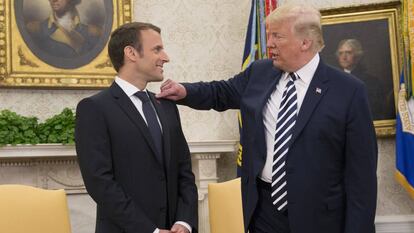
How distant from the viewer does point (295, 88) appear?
2.62m

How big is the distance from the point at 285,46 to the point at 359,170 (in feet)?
2.07

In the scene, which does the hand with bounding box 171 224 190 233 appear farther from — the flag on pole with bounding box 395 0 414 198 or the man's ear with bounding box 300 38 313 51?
the flag on pole with bounding box 395 0 414 198

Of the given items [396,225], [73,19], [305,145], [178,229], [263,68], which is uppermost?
[73,19]

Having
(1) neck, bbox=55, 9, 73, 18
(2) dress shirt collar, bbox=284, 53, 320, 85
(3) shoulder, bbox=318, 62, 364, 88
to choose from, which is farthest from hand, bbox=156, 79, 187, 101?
(1) neck, bbox=55, 9, 73, 18

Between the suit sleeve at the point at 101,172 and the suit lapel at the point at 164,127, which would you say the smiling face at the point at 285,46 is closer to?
the suit lapel at the point at 164,127

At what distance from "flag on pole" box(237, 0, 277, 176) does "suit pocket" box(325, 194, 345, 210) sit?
2706mm

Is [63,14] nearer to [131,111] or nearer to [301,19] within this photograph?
[131,111]

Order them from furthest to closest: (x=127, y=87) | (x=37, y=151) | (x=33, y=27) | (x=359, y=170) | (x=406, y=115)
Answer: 1. (x=33, y=27)
2. (x=406, y=115)
3. (x=37, y=151)
4. (x=127, y=87)
5. (x=359, y=170)

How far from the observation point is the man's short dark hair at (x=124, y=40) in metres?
2.89

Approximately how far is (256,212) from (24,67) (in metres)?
3.45

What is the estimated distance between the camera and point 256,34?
5473mm

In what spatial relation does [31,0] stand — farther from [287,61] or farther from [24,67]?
[287,61]

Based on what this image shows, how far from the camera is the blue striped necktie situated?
2.51m

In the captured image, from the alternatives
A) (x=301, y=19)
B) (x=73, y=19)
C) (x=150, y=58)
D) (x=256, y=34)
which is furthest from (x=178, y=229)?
(x=73, y=19)
